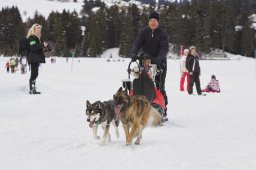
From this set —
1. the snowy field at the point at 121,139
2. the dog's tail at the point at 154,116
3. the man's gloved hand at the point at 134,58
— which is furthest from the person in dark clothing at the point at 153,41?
the snowy field at the point at 121,139

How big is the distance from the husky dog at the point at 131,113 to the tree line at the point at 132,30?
7509 cm

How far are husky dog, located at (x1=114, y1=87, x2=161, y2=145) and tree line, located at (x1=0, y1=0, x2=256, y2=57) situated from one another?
246 feet

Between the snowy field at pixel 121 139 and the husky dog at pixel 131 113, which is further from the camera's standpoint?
the husky dog at pixel 131 113

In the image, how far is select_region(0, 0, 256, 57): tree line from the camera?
84.8 m

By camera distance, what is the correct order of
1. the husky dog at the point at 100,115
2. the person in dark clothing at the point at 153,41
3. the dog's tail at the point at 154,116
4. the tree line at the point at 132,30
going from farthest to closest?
the tree line at the point at 132,30 → the person in dark clothing at the point at 153,41 → the dog's tail at the point at 154,116 → the husky dog at the point at 100,115

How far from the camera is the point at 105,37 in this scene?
94.8 m

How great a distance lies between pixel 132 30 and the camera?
89.8 metres

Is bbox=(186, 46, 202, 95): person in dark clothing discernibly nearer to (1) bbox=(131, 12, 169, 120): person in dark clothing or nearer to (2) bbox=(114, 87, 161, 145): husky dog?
(1) bbox=(131, 12, 169, 120): person in dark clothing

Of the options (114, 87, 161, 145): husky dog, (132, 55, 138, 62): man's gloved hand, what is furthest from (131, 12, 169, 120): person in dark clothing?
(114, 87, 161, 145): husky dog

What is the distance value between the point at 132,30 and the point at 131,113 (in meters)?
84.6

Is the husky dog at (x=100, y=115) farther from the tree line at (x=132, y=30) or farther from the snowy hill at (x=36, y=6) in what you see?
the snowy hill at (x=36, y=6)

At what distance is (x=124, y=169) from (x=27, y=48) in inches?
310

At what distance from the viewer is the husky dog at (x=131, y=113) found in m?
5.90

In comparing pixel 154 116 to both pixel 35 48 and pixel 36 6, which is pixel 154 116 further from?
pixel 36 6
